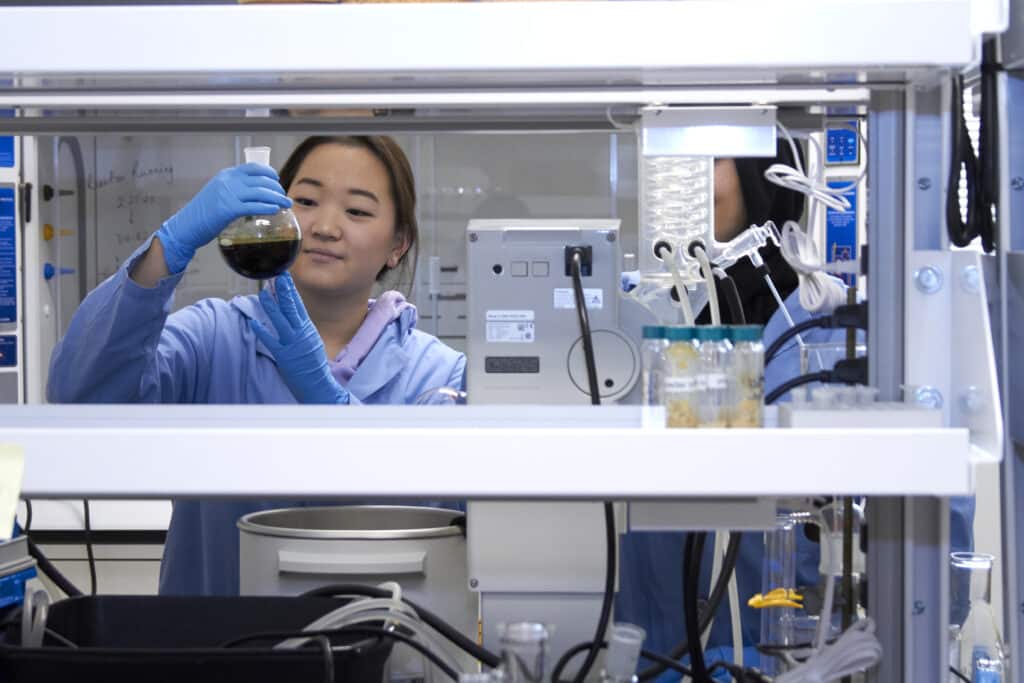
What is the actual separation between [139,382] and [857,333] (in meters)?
1.25

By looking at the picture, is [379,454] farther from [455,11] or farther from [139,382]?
[139,382]

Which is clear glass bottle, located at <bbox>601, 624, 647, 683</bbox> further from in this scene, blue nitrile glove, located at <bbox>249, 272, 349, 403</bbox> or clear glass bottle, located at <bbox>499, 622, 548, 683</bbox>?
blue nitrile glove, located at <bbox>249, 272, 349, 403</bbox>

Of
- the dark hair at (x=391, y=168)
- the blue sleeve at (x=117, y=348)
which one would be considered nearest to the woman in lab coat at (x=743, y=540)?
the dark hair at (x=391, y=168)

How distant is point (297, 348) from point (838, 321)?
116cm

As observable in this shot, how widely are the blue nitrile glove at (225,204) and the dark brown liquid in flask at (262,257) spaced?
6 cm

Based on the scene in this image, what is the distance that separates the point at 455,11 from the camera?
2.34 ft

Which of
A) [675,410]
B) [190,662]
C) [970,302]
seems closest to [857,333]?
[970,302]

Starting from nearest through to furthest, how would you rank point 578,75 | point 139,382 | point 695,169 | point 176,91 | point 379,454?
point 379,454
point 578,75
point 176,91
point 695,169
point 139,382

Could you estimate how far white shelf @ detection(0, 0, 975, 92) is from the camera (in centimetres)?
70

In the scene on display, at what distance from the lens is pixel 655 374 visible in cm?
82

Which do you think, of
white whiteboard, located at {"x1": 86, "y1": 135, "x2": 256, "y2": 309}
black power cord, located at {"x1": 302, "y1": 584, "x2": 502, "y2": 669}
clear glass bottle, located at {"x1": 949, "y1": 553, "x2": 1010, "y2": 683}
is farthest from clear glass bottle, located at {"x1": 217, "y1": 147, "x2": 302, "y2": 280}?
white whiteboard, located at {"x1": 86, "y1": 135, "x2": 256, "y2": 309}

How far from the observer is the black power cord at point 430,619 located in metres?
0.93

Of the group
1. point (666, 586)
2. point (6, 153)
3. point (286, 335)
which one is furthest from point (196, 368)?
point (6, 153)

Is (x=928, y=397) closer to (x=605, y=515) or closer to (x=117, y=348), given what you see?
(x=605, y=515)
